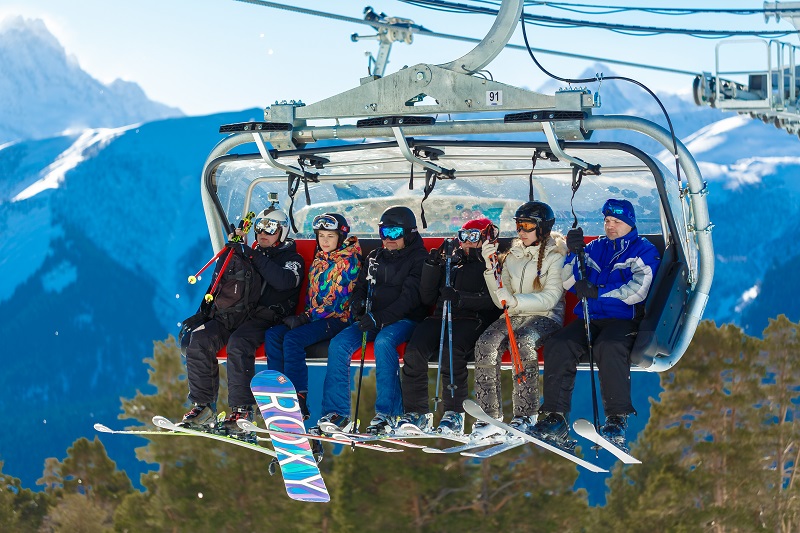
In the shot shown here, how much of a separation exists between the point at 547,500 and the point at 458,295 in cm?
2360

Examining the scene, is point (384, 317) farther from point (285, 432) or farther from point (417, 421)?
point (285, 432)

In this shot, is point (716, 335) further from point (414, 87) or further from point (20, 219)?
point (20, 219)

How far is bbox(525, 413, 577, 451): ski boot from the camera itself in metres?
7.62

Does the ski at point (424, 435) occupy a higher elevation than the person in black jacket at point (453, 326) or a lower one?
lower

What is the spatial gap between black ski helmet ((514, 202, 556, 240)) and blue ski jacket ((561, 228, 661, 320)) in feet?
0.81

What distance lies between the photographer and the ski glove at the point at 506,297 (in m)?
7.89

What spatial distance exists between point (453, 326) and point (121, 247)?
5779 cm

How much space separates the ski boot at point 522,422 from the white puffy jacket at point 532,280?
2.25ft

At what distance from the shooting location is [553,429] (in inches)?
301

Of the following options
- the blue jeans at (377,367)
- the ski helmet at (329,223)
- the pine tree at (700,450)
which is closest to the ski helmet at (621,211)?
the blue jeans at (377,367)

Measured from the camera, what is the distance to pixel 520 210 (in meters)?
8.04

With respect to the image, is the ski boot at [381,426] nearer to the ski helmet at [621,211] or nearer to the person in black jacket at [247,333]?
the person in black jacket at [247,333]

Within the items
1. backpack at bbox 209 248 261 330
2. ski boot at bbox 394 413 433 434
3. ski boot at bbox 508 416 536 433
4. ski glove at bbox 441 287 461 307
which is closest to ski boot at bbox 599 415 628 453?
ski boot at bbox 508 416 536 433

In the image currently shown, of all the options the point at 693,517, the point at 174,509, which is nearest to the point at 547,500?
the point at 693,517
